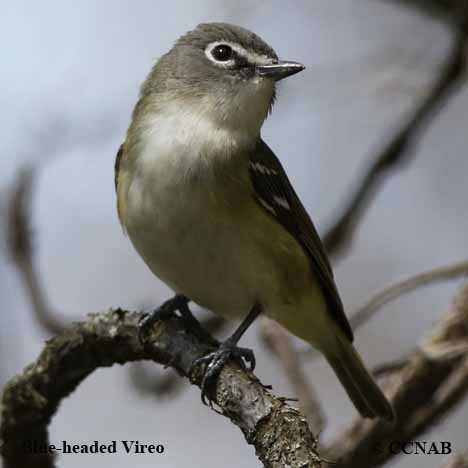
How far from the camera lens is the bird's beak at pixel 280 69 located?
4.61 m

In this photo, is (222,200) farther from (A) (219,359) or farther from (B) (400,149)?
(B) (400,149)

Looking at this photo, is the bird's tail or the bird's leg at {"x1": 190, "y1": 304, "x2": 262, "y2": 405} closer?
the bird's leg at {"x1": 190, "y1": 304, "x2": 262, "y2": 405}

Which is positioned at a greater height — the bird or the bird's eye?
the bird's eye

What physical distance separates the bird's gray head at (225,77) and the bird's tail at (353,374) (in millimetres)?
1490

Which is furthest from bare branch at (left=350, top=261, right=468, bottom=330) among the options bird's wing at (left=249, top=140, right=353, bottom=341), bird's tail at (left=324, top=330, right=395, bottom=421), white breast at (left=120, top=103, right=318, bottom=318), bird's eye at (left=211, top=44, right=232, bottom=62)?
bird's eye at (left=211, top=44, right=232, bottom=62)

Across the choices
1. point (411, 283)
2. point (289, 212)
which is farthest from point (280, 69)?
point (411, 283)

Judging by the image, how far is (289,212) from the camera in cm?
484

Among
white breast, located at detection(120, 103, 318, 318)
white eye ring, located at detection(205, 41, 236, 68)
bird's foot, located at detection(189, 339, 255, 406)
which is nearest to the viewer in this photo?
bird's foot, located at detection(189, 339, 255, 406)

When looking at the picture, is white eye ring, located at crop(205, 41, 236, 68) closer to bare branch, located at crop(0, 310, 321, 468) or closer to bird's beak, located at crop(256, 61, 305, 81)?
bird's beak, located at crop(256, 61, 305, 81)

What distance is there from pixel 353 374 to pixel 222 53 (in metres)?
2.01

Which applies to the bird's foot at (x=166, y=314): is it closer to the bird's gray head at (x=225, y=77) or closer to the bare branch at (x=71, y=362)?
the bare branch at (x=71, y=362)

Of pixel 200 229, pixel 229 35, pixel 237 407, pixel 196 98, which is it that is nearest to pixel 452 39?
pixel 229 35

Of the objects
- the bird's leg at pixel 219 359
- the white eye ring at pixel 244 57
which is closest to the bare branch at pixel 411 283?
the bird's leg at pixel 219 359

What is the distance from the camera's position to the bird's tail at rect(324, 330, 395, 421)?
4852 mm
